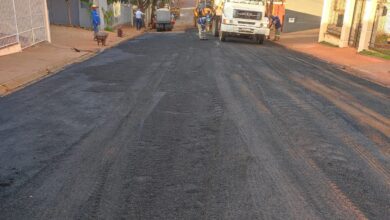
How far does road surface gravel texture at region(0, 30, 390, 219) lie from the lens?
4.49 metres

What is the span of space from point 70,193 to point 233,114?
13.7 feet

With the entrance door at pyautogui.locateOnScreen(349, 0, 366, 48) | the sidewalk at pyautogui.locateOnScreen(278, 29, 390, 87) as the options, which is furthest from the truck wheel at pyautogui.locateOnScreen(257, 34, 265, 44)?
the entrance door at pyautogui.locateOnScreen(349, 0, 366, 48)

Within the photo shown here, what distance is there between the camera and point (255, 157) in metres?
5.90

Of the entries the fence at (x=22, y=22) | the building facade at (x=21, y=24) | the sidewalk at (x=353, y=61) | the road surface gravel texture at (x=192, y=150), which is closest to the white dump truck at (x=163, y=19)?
the sidewalk at (x=353, y=61)

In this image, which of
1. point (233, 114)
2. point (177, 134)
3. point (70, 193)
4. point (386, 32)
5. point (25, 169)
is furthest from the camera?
point (386, 32)

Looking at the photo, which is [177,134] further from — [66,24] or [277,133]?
[66,24]

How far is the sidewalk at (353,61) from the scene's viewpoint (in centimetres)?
1511

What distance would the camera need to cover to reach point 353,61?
18922 mm

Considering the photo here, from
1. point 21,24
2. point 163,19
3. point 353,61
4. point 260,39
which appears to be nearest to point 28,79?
point 21,24

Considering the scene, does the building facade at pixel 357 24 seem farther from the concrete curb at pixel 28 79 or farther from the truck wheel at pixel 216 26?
the concrete curb at pixel 28 79

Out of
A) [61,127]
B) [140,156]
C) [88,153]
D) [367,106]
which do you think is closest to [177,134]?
[140,156]

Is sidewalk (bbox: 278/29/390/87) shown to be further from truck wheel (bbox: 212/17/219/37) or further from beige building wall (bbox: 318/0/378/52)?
truck wheel (bbox: 212/17/219/37)

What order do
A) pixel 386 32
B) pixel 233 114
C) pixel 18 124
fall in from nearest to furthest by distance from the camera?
pixel 18 124 → pixel 233 114 → pixel 386 32

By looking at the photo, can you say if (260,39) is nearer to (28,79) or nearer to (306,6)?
(306,6)
